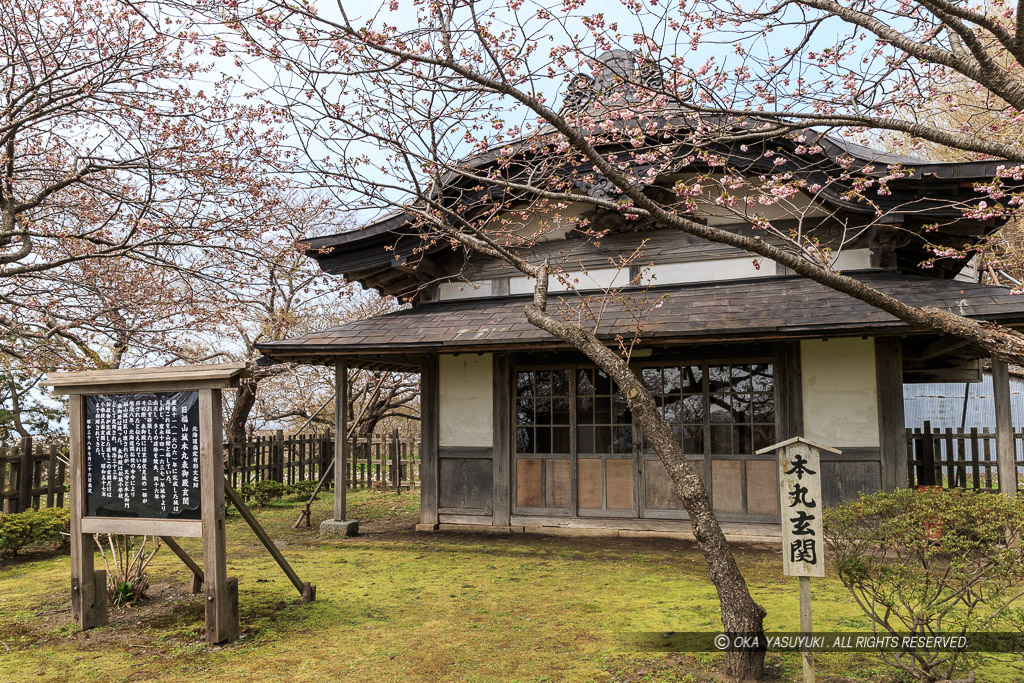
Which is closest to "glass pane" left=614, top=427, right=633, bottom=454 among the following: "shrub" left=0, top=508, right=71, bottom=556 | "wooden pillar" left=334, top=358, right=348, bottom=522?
"wooden pillar" left=334, top=358, right=348, bottom=522

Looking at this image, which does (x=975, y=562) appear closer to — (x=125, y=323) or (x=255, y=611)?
(x=255, y=611)

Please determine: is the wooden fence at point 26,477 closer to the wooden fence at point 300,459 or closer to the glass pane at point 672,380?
the wooden fence at point 300,459

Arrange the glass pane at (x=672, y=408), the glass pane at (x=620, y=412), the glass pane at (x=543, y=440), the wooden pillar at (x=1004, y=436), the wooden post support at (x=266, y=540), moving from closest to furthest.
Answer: the wooden post support at (x=266, y=540) → the wooden pillar at (x=1004, y=436) → the glass pane at (x=672, y=408) → the glass pane at (x=620, y=412) → the glass pane at (x=543, y=440)

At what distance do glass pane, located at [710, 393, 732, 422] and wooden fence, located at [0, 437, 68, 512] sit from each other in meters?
9.04

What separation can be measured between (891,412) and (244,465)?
11867 mm

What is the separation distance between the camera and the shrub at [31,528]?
815 cm

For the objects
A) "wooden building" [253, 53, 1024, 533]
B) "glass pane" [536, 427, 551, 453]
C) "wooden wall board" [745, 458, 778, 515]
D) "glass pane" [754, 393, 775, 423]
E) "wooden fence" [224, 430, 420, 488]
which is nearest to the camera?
"wooden building" [253, 53, 1024, 533]

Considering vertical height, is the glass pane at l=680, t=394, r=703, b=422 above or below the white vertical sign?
above

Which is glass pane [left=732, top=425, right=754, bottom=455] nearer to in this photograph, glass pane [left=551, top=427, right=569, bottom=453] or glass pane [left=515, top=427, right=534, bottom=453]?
glass pane [left=551, top=427, right=569, bottom=453]

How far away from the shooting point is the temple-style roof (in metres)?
7.21

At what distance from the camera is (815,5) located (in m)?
4.88

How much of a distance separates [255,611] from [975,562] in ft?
17.8

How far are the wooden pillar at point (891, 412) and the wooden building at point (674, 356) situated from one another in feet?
0.06

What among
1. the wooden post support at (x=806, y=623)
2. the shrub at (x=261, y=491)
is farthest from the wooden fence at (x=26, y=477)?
the wooden post support at (x=806, y=623)
